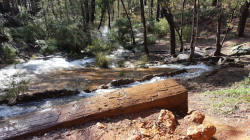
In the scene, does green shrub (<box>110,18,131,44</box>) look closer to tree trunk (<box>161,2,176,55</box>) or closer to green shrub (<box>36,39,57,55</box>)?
tree trunk (<box>161,2,176,55</box>)

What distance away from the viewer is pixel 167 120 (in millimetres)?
3133

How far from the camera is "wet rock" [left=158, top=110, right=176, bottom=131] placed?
3.04 m

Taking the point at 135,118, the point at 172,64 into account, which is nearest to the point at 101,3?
the point at 172,64

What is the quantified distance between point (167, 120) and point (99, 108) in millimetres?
1213

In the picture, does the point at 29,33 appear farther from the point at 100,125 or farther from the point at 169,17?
the point at 100,125

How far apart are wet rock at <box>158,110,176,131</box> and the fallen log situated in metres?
0.36

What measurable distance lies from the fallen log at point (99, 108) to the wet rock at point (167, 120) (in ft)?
1.17

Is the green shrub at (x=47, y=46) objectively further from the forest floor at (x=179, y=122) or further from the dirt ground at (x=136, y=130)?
the dirt ground at (x=136, y=130)

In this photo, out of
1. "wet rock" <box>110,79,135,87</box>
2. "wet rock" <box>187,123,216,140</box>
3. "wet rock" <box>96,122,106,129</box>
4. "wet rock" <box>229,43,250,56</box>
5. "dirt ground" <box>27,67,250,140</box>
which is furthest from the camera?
"wet rock" <box>229,43,250,56</box>

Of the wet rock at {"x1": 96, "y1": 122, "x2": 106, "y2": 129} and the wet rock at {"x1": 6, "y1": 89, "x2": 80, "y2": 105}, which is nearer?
the wet rock at {"x1": 96, "y1": 122, "x2": 106, "y2": 129}

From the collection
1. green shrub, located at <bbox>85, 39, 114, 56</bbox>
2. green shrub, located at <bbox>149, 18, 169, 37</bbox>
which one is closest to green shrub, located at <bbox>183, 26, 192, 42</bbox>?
green shrub, located at <bbox>149, 18, 169, 37</bbox>

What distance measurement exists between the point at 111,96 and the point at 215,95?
3.48 meters

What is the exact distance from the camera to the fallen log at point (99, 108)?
121 inches

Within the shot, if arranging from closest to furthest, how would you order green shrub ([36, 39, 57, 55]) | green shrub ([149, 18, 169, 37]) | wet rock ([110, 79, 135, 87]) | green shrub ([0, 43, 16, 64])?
wet rock ([110, 79, 135, 87]), green shrub ([0, 43, 16, 64]), green shrub ([36, 39, 57, 55]), green shrub ([149, 18, 169, 37])
